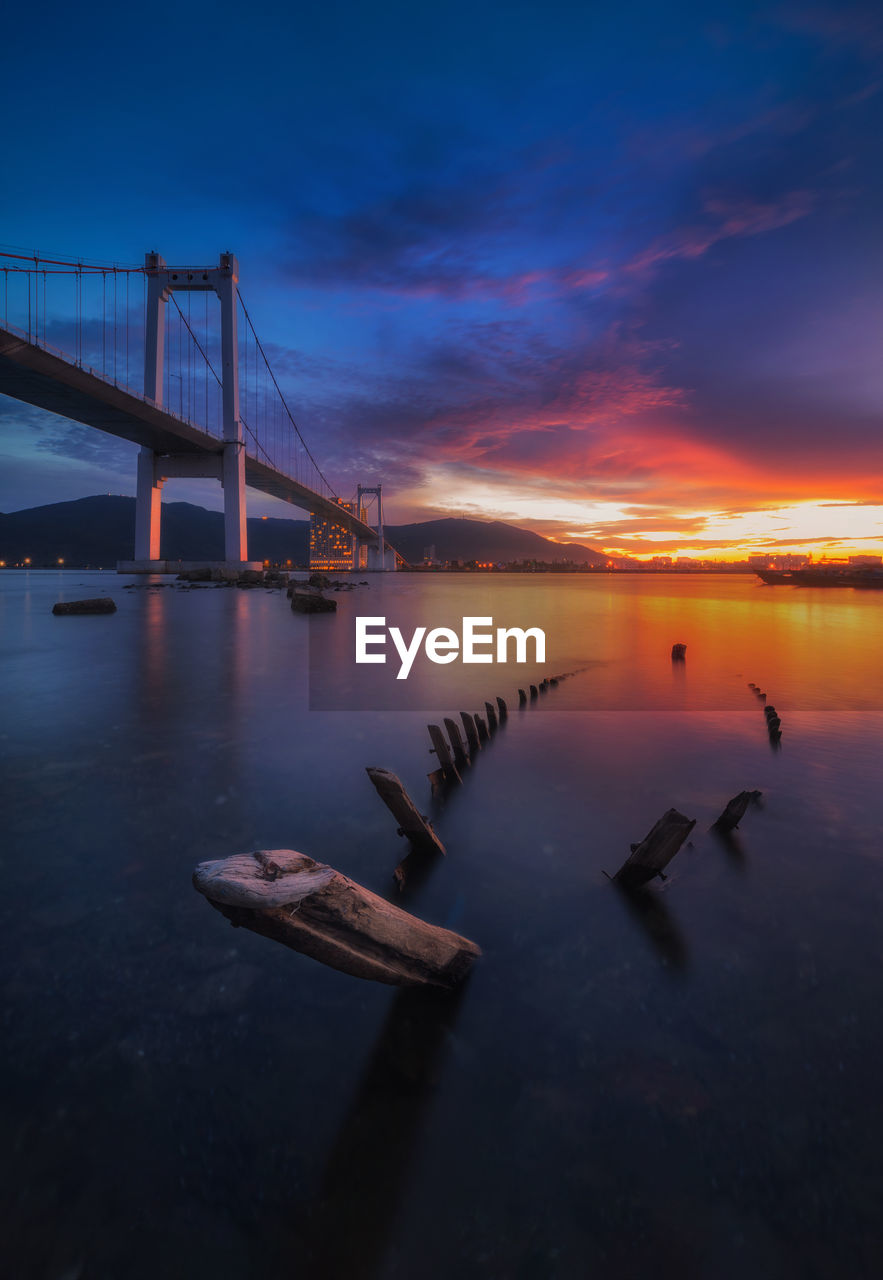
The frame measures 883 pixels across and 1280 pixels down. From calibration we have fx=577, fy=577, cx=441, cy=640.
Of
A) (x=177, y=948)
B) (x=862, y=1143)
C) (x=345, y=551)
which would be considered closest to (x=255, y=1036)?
(x=177, y=948)

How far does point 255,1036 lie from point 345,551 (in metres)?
147

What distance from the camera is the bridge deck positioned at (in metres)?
31.1

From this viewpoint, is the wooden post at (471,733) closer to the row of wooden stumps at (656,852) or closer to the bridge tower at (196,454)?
the row of wooden stumps at (656,852)

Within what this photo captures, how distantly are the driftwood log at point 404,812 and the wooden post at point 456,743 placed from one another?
1.83 m

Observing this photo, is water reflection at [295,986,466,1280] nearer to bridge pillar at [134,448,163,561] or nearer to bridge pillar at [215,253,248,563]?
bridge pillar at [215,253,248,563]

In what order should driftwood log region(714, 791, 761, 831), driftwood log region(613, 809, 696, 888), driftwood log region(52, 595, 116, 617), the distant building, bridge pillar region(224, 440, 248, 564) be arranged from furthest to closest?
1. the distant building
2. bridge pillar region(224, 440, 248, 564)
3. driftwood log region(52, 595, 116, 617)
4. driftwood log region(714, 791, 761, 831)
5. driftwood log region(613, 809, 696, 888)

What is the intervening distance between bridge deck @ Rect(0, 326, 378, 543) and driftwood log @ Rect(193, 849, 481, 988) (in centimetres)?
3683

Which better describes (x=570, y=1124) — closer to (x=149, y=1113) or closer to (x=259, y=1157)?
(x=259, y=1157)

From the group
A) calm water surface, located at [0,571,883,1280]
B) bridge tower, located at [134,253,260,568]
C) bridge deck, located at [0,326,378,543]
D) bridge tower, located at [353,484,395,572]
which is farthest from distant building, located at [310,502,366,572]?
calm water surface, located at [0,571,883,1280]

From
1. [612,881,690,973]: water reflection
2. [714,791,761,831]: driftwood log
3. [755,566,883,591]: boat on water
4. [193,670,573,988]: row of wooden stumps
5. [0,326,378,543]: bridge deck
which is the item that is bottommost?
Answer: [612,881,690,973]: water reflection

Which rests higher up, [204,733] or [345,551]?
[345,551]

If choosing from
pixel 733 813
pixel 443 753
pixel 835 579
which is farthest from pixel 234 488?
pixel 835 579

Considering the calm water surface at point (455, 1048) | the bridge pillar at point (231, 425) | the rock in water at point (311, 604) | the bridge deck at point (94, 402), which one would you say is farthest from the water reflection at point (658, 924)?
the bridge pillar at point (231, 425)

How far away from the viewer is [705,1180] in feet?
6.48
